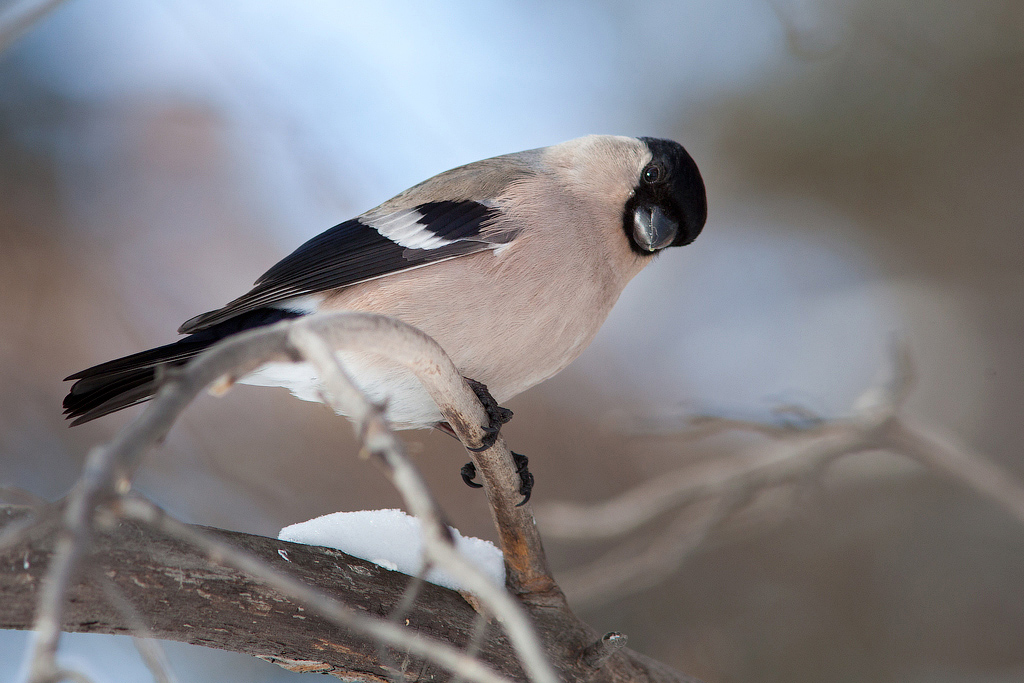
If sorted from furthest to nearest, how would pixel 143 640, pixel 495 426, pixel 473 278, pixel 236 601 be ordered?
pixel 473 278 → pixel 495 426 → pixel 236 601 → pixel 143 640

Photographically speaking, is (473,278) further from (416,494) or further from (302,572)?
(416,494)

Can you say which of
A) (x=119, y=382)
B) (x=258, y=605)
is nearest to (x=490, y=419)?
(x=258, y=605)

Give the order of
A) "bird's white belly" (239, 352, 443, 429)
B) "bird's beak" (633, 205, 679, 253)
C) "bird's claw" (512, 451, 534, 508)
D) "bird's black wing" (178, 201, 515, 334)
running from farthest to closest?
"bird's beak" (633, 205, 679, 253)
"bird's black wing" (178, 201, 515, 334)
"bird's white belly" (239, 352, 443, 429)
"bird's claw" (512, 451, 534, 508)

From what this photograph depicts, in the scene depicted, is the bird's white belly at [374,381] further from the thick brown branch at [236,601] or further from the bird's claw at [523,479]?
the thick brown branch at [236,601]

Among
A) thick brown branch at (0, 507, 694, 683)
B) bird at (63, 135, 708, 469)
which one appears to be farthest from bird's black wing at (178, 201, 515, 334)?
thick brown branch at (0, 507, 694, 683)

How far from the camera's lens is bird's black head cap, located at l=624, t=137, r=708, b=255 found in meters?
2.86

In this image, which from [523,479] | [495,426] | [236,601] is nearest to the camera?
[236,601]

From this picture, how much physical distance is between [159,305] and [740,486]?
3.27 metres

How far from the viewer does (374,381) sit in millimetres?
2412

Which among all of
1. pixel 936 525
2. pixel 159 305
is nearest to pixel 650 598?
pixel 936 525

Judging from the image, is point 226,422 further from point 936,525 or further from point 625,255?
point 936,525

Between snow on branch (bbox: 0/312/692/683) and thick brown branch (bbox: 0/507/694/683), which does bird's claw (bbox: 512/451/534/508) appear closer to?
snow on branch (bbox: 0/312/692/683)

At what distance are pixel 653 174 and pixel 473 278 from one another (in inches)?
36.0

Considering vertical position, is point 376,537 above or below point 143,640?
above
